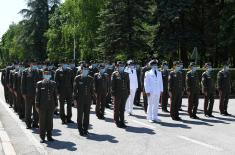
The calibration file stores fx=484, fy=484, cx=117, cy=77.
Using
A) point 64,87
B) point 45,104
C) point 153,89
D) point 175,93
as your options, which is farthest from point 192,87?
point 45,104

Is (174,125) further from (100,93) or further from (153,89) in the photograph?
(100,93)

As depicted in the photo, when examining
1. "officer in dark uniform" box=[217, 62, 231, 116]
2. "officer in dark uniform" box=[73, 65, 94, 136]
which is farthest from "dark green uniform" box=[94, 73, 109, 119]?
"officer in dark uniform" box=[217, 62, 231, 116]

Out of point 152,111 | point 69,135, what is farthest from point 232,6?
point 69,135

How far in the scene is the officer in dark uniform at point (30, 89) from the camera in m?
13.9

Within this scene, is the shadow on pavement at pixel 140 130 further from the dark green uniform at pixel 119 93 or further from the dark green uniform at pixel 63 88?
the dark green uniform at pixel 63 88

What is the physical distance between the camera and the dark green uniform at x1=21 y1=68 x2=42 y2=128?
13945 mm

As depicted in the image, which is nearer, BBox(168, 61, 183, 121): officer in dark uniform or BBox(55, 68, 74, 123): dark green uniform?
BBox(55, 68, 74, 123): dark green uniform

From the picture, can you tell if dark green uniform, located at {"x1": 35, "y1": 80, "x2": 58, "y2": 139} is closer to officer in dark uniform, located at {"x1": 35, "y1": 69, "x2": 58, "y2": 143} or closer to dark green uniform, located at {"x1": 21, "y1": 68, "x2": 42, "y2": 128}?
officer in dark uniform, located at {"x1": 35, "y1": 69, "x2": 58, "y2": 143}

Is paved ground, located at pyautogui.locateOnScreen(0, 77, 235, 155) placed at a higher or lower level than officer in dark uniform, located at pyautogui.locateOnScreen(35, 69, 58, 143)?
lower

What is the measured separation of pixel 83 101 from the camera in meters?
12.7

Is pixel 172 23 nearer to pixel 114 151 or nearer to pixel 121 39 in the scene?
pixel 121 39

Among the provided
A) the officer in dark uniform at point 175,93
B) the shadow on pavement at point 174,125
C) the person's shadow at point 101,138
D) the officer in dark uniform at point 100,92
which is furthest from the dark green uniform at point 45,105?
the officer in dark uniform at point 175,93

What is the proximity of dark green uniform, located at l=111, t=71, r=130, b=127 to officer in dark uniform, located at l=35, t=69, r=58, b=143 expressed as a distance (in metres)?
2.84

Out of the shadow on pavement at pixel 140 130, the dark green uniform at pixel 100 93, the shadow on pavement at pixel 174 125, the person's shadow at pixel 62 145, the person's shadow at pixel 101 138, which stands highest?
the dark green uniform at pixel 100 93
